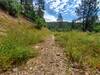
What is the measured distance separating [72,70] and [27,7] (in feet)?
115

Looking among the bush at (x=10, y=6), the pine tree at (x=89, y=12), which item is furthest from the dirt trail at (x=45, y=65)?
the pine tree at (x=89, y=12)

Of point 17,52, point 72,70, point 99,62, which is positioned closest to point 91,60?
point 99,62

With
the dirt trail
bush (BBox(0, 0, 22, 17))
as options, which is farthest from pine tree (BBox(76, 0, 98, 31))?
the dirt trail

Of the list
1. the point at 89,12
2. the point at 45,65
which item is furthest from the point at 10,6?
the point at 89,12

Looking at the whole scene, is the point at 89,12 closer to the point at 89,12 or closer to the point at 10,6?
the point at 89,12

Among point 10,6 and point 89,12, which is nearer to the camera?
point 10,6

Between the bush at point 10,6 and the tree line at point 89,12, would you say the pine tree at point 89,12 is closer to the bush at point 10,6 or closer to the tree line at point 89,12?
the tree line at point 89,12

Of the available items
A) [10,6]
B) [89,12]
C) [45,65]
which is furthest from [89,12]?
[45,65]

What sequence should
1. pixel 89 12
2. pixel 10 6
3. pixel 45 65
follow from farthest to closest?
1. pixel 89 12
2. pixel 10 6
3. pixel 45 65

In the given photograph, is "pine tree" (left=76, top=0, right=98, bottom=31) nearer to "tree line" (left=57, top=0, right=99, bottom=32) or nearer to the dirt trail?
"tree line" (left=57, top=0, right=99, bottom=32)

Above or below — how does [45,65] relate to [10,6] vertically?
below

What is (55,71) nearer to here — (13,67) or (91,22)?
(13,67)

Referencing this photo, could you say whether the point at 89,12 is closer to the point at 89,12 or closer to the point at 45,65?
the point at 89,12

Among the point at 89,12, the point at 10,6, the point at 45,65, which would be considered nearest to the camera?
the point at 45,65
